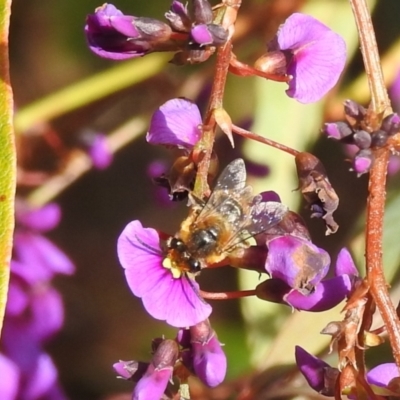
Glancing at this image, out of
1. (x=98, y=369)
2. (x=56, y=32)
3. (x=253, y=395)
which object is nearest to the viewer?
(x=253, y=395)

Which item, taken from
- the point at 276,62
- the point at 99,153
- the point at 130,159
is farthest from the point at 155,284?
the point at 130,159

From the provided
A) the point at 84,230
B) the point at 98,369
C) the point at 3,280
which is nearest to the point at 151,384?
the point at 3,280

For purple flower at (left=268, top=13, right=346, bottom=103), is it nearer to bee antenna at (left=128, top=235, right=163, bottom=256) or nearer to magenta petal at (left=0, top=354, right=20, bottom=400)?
bee antenna at (left=128, top=235, right=163, bottom=256)

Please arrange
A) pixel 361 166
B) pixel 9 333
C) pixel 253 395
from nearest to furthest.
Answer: pixel 361 166 → pixel 253 395 → pixel 9 333

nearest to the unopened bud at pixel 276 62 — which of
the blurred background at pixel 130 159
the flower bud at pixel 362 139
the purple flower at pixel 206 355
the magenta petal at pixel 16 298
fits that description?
the flower bud at pixel 362 139

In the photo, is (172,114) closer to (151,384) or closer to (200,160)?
(200,160)

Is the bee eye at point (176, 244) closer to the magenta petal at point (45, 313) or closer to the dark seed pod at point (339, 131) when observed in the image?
the dark seed pod at point (339, 131)

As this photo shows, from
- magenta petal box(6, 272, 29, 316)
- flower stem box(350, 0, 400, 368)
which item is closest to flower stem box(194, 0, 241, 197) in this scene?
flower stem box(350, 0, 400, 368)
